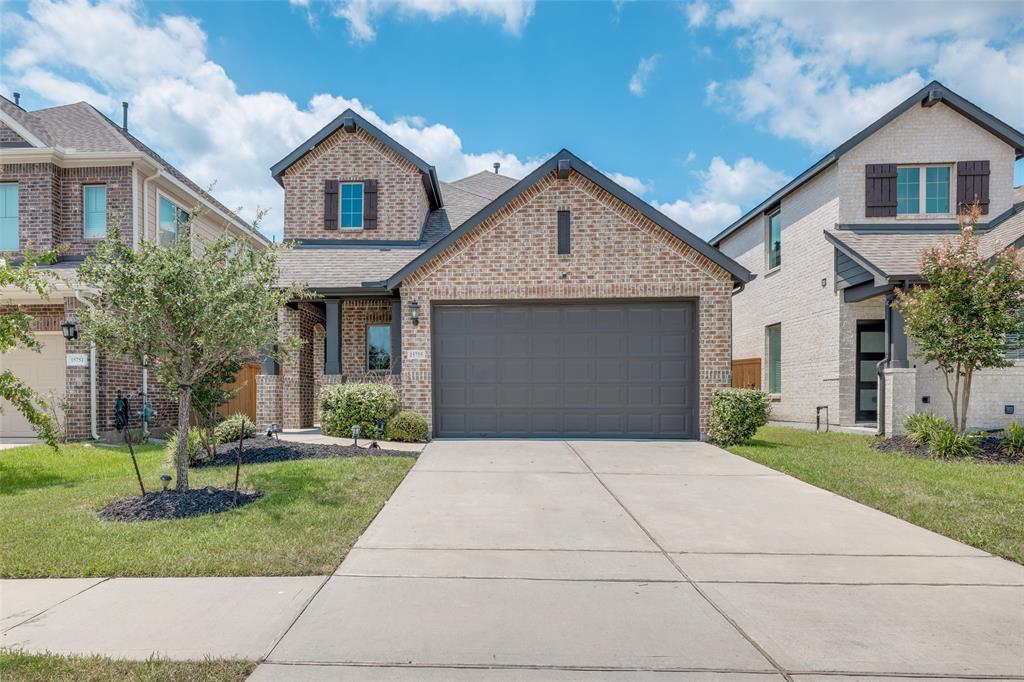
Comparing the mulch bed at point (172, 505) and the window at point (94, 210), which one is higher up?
the window at point (94, 210)

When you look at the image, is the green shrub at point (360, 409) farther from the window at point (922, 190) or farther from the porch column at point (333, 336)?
the window at point (922, 190)

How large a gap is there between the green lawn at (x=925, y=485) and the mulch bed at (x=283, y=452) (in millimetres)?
6435

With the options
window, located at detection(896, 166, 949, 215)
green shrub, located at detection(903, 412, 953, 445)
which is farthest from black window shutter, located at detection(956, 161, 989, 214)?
green shrub, located at detection(903, 412, 953, 445)

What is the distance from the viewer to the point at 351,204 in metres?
15.8

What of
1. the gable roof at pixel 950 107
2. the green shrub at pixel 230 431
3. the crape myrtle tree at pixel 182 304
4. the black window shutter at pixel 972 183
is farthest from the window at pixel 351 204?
the black window shutter at pixel 972 183

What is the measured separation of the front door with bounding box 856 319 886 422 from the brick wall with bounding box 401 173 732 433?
5.39 m

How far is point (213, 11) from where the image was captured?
9.46 metres

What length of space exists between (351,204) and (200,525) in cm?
1169

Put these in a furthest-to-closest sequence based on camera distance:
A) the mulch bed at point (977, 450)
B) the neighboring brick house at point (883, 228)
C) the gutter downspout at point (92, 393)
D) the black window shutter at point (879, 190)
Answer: the black window shutter at point (879, 190) → the neighboring brick house at point (883, 228) → the gutter downspout at point (92, 393) → the mulch bed at point (977, 450)

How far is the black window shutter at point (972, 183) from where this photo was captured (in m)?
14.1

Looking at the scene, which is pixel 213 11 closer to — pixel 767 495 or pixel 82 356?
pixel 82 356

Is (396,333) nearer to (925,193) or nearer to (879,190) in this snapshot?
(879,190)

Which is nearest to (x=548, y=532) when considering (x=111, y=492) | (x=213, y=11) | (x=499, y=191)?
(x=111, y=492)

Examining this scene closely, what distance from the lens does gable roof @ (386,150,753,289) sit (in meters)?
11.4
